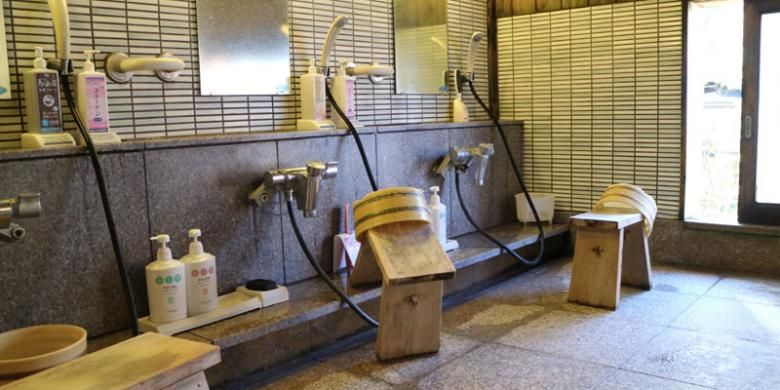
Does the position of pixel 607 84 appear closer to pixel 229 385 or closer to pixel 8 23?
pixel 229 385

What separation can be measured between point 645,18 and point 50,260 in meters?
3.65

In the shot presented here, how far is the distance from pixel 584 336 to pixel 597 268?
1.75 ft

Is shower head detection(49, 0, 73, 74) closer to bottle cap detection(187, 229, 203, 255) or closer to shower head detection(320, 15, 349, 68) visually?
bottle cap detection(187, 229, 203, 255)

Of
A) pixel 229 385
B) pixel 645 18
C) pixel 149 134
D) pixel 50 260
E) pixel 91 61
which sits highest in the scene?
pixel 645 18

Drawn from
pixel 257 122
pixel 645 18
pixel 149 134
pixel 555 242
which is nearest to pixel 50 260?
pixel 149 134

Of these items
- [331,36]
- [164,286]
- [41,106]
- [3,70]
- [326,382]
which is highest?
[331,36]

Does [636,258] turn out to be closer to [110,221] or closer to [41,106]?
[110,221]

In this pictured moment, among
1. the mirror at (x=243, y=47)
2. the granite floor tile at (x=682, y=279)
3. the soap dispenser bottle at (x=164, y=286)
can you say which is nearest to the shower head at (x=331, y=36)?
the mirror at (x=243, y=47)

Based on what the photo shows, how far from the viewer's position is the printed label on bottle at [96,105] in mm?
2559

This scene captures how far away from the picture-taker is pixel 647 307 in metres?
3.59

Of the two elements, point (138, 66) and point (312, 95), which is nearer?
point (138, 66)

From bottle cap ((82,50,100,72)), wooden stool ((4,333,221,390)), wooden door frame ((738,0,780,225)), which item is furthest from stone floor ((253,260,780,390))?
bottle cap ((82,50,100,72))

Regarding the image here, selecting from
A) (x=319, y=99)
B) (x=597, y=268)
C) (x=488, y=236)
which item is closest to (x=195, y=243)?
(x=319, y=99)

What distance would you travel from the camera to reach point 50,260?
236 centimetres
